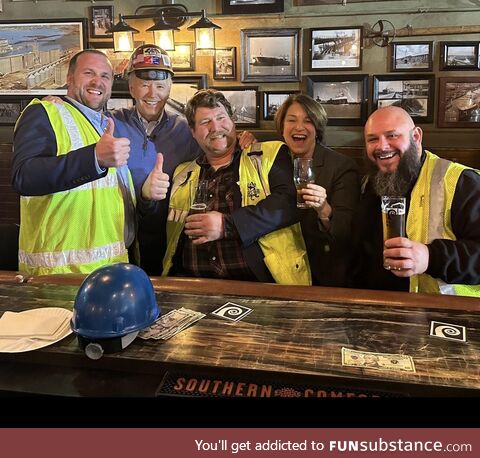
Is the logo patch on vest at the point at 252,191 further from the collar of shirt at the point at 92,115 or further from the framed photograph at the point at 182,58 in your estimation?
the framed photograph at the point at 182,58

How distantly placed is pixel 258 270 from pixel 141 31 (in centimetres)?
317

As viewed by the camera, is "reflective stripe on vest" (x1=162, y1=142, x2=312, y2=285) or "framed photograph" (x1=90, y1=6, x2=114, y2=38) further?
"framed photograph" (x1=90, y1=6, x2=114, y2=38)

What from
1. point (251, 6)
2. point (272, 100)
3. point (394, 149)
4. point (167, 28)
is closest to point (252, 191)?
point (394, 149)

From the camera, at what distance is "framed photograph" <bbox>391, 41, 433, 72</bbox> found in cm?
414

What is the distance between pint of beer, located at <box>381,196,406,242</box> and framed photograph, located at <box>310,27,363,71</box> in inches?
114

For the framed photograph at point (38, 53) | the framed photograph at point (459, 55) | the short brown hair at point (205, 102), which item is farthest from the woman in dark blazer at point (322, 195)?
the framed photograph at point (38, 53)

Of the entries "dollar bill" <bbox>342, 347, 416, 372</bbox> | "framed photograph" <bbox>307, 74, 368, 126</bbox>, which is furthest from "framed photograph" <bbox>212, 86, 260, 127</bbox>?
"dollar bill" <bbox>342, 347, 416, 372</bbox>

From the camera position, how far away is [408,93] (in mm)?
4223

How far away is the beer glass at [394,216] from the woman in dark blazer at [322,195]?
0.48 meters

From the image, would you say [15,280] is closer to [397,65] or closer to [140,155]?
[140,155]

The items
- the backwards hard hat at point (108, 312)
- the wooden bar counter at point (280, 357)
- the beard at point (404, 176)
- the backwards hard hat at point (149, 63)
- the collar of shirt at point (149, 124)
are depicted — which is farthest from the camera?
the collar of shirt at point (149, 124)

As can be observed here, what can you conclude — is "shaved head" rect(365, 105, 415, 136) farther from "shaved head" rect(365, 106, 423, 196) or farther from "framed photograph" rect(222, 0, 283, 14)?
"framed photograph" rect(222, 0, 283, 14)

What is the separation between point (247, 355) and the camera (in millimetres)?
1338

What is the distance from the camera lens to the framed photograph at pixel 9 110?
4.89 meters
